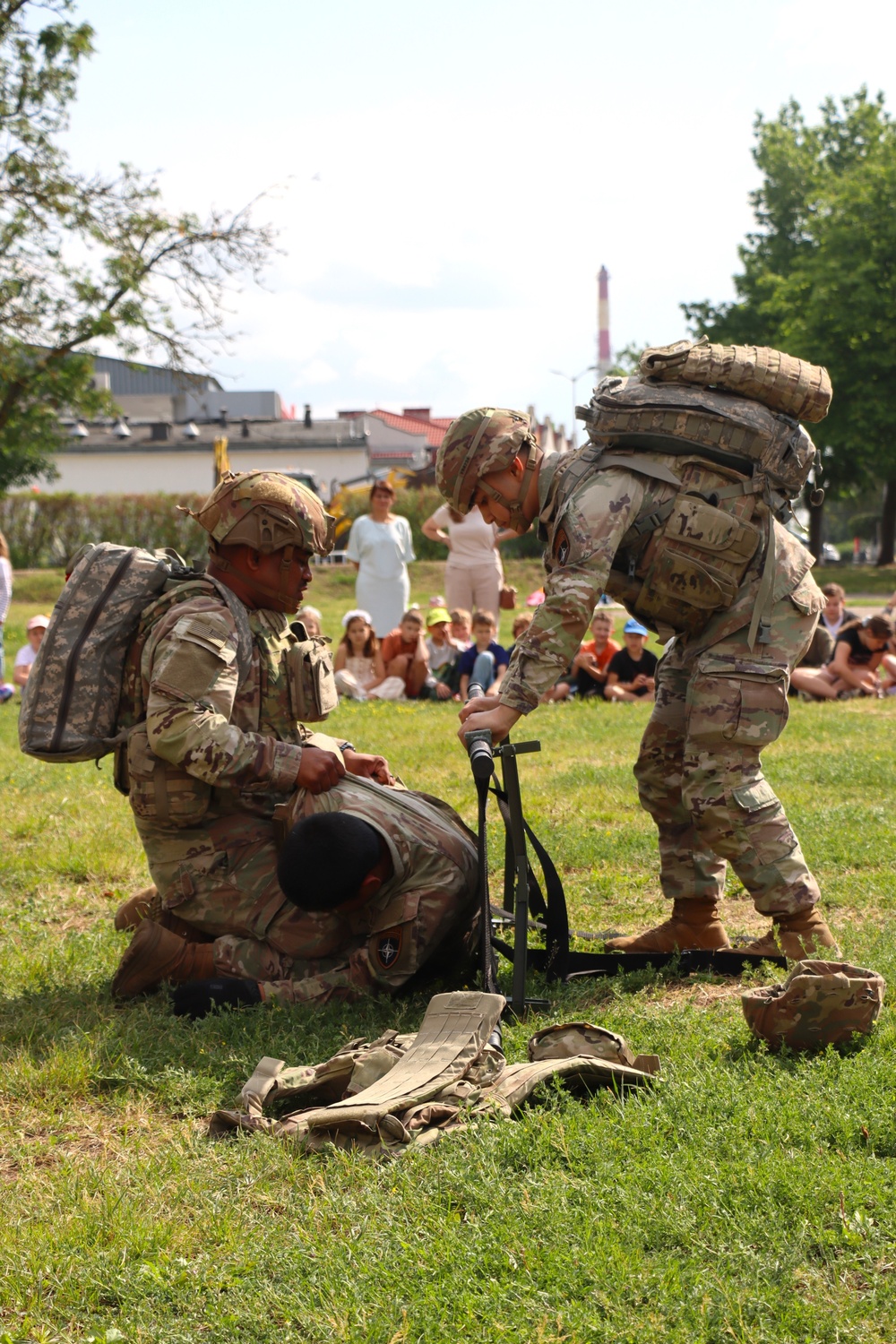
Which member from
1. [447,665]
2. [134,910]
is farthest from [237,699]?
[447,665]

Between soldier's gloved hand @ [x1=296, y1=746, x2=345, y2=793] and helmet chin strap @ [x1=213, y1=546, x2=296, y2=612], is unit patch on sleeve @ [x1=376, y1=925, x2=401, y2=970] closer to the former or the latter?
soldier's gloved hand @ [x1=296, y1=746, x2=345, y2=793]

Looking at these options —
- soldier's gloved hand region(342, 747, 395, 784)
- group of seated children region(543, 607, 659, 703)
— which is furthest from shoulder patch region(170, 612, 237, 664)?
group of seated children region(543, 607, 659, 703)

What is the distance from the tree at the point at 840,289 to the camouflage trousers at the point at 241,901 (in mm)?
33394

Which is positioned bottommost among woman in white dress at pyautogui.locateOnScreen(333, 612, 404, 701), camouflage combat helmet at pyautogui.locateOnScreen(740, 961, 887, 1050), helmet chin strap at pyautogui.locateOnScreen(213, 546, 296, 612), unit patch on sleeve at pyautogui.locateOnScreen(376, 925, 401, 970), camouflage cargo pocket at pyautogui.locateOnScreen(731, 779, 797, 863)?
woman in white dress at pyautogui.locateOnScreen(333, 612, 404, 701)

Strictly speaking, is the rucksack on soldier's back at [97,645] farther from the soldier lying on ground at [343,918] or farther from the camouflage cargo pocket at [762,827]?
the camouflage cargo pocket at [762,827]

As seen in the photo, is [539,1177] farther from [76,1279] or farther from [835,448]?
[835,448]

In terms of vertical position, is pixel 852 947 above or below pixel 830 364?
Result: below

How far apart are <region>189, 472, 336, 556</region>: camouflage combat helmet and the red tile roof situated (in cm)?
7185

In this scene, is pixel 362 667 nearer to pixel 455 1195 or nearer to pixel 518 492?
pixel 518 492

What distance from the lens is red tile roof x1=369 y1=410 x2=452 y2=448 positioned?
78250 millimetres

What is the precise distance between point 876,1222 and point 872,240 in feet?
138

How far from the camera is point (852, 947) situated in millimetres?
4898

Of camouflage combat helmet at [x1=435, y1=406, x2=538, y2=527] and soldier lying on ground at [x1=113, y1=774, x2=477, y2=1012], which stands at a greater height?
camouflage combat helmet at [x1=435, y1=406, x2=538, y2=527]

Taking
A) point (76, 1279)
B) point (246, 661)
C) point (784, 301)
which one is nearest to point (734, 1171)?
point (76, 1279)
